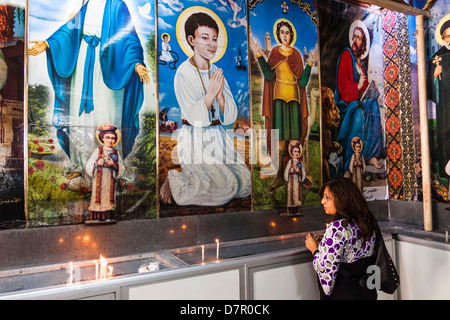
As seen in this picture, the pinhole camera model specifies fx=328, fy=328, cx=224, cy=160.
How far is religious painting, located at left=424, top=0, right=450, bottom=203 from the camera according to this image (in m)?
3.37

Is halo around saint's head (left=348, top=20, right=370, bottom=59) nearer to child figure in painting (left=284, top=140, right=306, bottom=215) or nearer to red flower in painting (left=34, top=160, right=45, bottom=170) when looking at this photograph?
child figure in painting (left=284, top=140, right=306, bottom=215)

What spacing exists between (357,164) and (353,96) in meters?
0.80

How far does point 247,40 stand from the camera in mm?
3225

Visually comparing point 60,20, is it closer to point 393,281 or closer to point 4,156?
point 4,156

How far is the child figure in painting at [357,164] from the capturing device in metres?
3.81

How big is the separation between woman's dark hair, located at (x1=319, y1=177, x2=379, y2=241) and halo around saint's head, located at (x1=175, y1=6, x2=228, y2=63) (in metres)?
1.68

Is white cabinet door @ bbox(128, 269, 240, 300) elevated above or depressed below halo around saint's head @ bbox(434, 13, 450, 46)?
below

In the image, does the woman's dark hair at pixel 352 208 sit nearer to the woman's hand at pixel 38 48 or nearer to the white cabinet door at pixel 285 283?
the white cabinet door at pixel 285 283

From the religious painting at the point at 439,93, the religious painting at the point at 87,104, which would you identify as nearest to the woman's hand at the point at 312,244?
the religious painting at the point at 87,104

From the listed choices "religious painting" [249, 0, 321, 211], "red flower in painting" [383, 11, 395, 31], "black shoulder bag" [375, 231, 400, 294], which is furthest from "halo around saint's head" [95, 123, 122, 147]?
"red flower in painting" [383, 11, 395, 31]

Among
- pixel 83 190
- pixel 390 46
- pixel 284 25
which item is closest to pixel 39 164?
pixel 83 190

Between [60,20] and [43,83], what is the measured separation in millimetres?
507

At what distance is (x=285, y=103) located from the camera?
3395 mm

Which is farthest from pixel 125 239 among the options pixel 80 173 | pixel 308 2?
pixel 308 2
